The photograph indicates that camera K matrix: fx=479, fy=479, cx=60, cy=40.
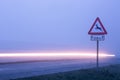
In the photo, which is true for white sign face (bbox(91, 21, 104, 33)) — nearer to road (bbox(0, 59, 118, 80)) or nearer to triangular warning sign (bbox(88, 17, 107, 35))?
triangular warning sign (bbox(88, 17, 107, 35))

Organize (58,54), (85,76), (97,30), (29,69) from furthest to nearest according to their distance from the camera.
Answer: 1. (58,54)
2. (29,69)
3. (97,30)
4. (85,76)

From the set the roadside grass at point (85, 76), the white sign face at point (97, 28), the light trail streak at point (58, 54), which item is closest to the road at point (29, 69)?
the light trail streak at point (58, 54)

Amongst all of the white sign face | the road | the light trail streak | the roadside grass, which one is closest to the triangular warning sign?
the white sign face

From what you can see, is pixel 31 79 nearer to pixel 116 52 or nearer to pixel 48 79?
pixel 48 79

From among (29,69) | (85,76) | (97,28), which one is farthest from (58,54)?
(85,76)

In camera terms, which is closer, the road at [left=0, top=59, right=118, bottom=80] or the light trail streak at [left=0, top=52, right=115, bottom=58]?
the road at [left=0, top=59, right=118, bottom=80]

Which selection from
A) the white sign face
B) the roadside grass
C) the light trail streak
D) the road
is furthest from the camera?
the light trail streak

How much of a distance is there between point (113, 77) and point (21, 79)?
3888 mm

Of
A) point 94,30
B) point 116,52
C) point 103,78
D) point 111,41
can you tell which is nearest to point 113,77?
point 103,78

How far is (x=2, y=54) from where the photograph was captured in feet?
76.4

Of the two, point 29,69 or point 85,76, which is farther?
point 29,69

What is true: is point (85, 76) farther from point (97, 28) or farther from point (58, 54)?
point (58, 54)

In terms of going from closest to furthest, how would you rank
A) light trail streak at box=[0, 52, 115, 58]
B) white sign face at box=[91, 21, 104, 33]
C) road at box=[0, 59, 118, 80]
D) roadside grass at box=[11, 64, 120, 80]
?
roadside grass at box=[11, 64, 120, 80] → road at box=[0, 59, 118, 80] → white sign face at box=[91, 21, 104, 33] → light trail streak at box=[0, 52, 115, 58]

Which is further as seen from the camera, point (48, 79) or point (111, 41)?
point (111, 41)
